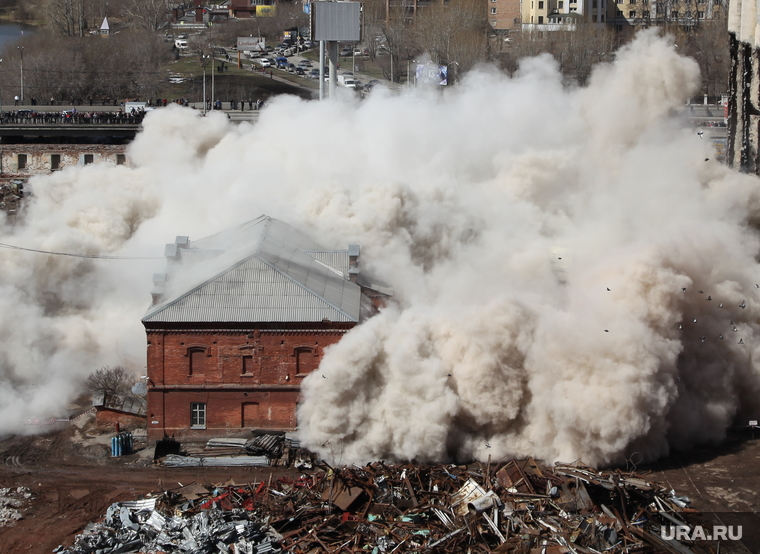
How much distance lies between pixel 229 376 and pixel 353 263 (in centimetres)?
683

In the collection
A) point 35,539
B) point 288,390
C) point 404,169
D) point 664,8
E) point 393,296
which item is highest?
point 664,8

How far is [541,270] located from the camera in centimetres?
4203

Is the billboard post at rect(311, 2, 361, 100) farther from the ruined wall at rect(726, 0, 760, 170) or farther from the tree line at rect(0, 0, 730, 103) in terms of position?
Answer: the tree line at rect(0, 0, 730, 103)

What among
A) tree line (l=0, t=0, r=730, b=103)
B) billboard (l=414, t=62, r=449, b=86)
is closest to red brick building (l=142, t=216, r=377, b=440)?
billboard (l=414, t=62, r=449, b=86)

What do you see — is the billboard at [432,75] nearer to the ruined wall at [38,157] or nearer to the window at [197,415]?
the ruined wall at [38,157]

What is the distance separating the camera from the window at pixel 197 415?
3481 cm

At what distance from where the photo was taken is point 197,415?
34.9 metres

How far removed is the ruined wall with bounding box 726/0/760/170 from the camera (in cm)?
4878

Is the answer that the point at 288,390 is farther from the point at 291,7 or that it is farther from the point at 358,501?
the point at 291,7

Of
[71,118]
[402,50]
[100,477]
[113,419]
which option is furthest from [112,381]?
[402,50]

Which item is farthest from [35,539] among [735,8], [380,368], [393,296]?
[735,8]

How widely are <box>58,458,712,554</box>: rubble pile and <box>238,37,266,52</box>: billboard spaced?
97.5 metres

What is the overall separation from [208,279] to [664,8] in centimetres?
9826

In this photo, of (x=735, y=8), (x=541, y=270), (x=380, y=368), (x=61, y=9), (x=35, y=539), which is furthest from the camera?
(x=61, y=9)
